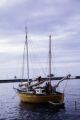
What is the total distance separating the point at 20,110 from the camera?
67.2 metres

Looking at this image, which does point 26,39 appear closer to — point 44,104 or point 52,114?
point 44,104

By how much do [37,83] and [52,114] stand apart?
72.4ft

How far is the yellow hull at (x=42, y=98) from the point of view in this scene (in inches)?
2672

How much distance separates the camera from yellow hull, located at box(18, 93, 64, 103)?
67875 mm

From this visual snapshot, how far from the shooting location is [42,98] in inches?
2756

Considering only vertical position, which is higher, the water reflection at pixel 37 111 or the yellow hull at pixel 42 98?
the yellow hull at pixel 42 98

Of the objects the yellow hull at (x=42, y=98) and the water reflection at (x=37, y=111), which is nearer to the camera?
the water reflection at (x=37, y=111)

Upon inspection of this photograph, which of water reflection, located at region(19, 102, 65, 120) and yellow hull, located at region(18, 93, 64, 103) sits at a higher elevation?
yellow hull, located at region(18, 93, 64, 103)

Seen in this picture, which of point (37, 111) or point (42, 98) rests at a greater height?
point (42, 98)

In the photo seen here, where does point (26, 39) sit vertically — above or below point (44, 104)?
above

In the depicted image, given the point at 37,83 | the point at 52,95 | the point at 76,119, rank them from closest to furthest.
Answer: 1. the point at 76,119
2. the point at 52,95
3. the point at 37,83

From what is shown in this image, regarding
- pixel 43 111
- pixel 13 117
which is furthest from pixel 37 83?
pixel 13 117

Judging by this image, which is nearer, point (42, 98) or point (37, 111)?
point (37, 111)

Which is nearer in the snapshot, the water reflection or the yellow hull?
the water reflection
